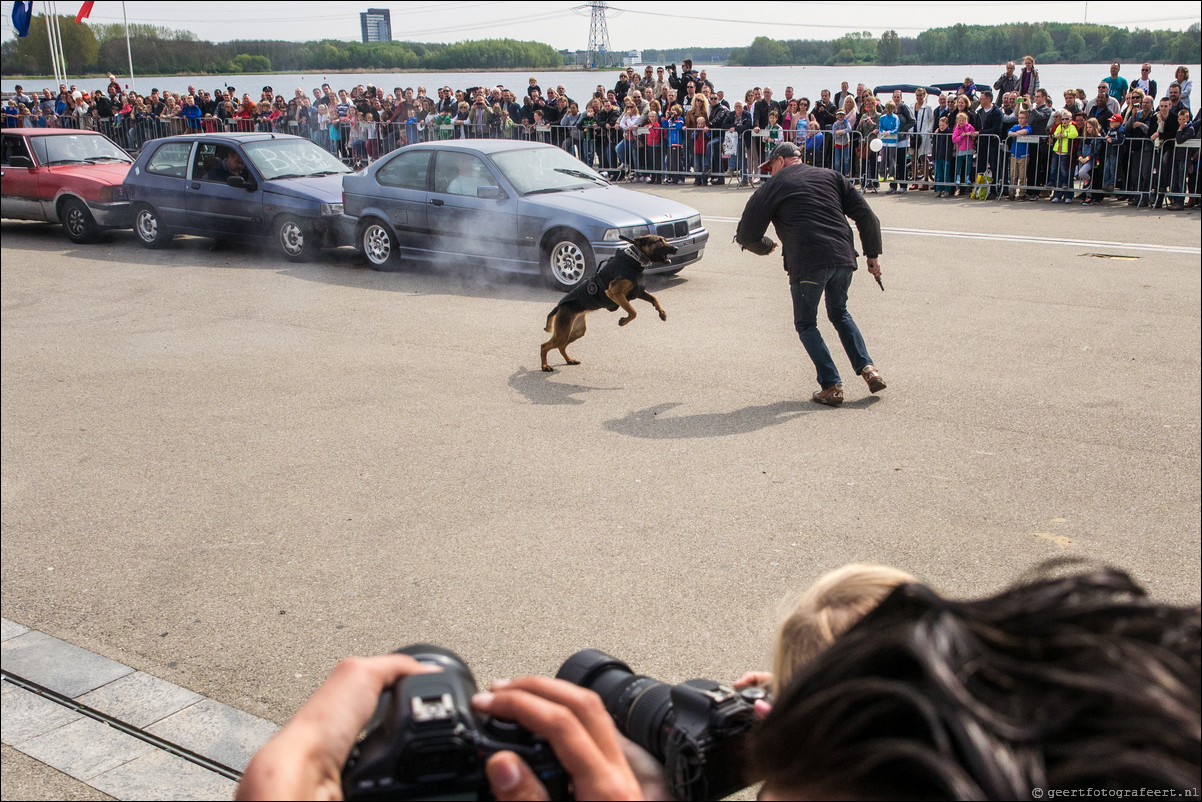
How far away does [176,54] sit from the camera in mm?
38000

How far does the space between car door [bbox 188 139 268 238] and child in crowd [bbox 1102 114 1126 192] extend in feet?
42.0

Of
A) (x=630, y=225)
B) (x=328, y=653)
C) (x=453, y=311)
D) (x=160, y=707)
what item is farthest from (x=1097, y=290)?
(x=160, y=707)

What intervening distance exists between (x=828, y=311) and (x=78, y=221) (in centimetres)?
1340

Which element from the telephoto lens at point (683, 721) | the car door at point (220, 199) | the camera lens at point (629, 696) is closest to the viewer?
the telephoto lens at point (683, 721)

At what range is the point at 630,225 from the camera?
1127 cm

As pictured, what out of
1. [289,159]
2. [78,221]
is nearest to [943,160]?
[289,159]

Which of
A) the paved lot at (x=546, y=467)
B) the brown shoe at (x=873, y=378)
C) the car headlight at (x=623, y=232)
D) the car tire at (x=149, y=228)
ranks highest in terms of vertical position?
the car headlight at (x=623, y=232)

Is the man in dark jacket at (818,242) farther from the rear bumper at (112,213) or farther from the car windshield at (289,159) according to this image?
the rear bumper at (112,213)

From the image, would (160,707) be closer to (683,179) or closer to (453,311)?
(453,311)

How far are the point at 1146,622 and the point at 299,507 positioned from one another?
5.64 metres

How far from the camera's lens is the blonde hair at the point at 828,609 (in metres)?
1.58

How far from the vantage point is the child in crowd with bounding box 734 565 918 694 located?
158 centimetres

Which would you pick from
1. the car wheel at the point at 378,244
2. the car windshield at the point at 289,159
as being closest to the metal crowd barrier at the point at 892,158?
the car windshield at the point at 289,159

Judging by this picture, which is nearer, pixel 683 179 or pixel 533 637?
pixel 533 637
